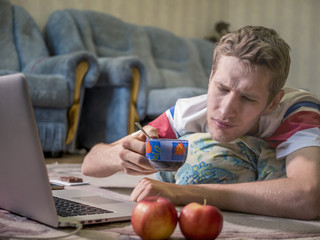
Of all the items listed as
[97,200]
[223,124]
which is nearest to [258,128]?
[223,124]

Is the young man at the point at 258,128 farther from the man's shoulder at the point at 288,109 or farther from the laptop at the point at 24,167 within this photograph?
the laptop at the point at 24,167

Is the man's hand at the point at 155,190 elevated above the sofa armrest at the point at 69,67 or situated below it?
above

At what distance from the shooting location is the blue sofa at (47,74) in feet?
10.6

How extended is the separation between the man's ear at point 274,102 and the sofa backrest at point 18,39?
8.79 ft

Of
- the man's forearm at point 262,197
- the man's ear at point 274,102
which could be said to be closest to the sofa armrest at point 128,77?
the man's ear at point 274,102

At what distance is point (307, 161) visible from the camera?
1267 mm

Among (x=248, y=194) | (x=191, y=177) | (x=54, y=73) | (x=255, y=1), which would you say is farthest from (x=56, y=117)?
(x=255, y=1)

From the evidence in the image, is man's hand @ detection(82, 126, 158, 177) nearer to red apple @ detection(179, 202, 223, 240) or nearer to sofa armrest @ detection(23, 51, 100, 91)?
red apple @ detection(179, 202, 223, 240)

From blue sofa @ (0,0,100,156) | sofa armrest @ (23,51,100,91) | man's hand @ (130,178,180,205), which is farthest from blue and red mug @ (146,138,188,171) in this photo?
sofa armrest @ (23,51,100,91)

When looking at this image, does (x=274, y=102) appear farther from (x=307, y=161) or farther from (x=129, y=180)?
(x=129, y=180)

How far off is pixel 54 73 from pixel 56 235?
259cm

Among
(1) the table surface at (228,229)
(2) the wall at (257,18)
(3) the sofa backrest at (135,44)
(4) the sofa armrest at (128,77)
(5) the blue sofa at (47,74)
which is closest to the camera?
(1) the table surface at (228,229)

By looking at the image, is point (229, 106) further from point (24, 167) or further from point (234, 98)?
point (24, 167)

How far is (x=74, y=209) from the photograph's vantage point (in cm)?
115
